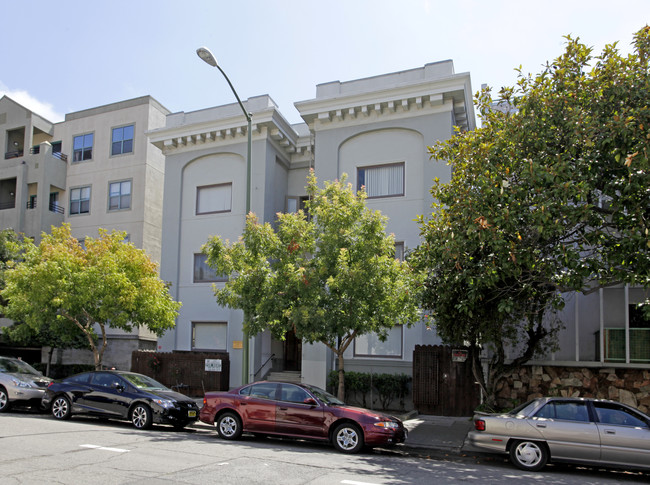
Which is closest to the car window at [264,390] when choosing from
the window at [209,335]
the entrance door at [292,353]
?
the window at [209,335]

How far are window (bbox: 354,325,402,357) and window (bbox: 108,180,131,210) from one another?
13662 millimetres

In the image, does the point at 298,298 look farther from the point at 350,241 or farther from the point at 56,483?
the point at 56,483

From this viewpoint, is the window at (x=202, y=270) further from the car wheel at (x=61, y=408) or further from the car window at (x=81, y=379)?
the car wheel at (x=61, y=408)

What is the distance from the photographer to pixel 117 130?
27250 mm

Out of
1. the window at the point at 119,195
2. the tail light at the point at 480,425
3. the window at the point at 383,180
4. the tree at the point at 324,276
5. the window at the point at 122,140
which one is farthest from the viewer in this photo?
the window at the point at 122,140

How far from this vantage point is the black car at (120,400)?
12.9 meters

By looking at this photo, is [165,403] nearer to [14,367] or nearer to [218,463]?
[218,463]

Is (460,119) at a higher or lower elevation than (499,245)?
higher

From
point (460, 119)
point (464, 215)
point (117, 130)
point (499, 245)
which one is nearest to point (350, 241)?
point (464, 215)

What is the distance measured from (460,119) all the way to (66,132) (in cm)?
2016

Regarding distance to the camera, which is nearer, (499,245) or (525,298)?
(499,245)

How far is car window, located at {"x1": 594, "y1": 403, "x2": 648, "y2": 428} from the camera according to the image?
9.49 m

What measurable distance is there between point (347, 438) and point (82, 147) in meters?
23.1

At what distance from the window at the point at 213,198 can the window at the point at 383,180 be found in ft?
19.2
